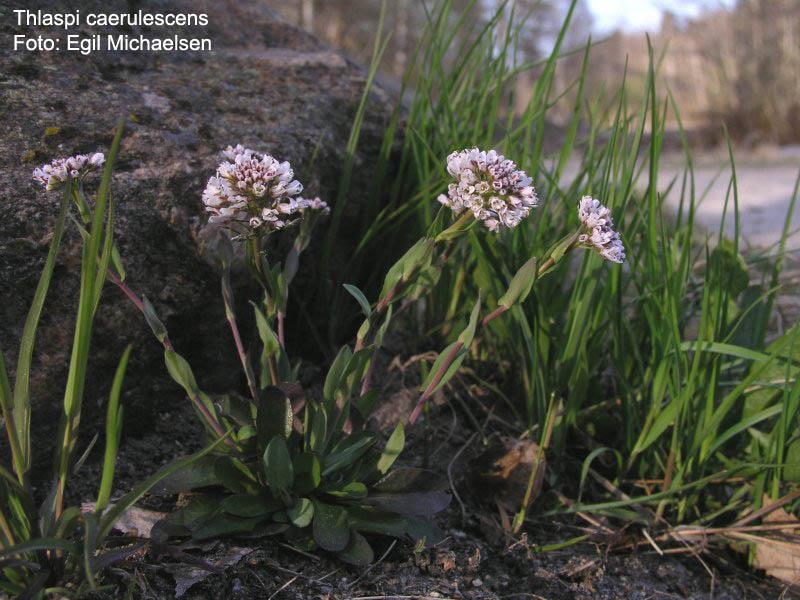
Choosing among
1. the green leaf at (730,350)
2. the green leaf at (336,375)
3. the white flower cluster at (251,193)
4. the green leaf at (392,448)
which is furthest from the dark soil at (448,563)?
the white flower cluster at (251,193)

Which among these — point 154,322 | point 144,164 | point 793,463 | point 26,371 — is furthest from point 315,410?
point 793,463

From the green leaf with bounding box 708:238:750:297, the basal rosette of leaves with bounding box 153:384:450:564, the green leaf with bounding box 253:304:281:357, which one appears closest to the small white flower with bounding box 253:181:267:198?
the green leaf with bounding box 253:304:281:357

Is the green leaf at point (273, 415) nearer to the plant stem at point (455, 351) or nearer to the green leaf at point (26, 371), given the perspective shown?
the plant stem at point (455, 351)

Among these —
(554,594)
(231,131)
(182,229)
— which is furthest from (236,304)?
(554,594)

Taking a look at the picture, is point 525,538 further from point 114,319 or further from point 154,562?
point 114,319

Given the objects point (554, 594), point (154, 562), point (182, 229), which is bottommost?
point (554, 594)

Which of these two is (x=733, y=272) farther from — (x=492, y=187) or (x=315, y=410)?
(x=315, y=410)

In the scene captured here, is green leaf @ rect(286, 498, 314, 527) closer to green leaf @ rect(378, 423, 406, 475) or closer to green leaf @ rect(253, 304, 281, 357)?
green leaf @ rect(378, 423, 406, 475)
